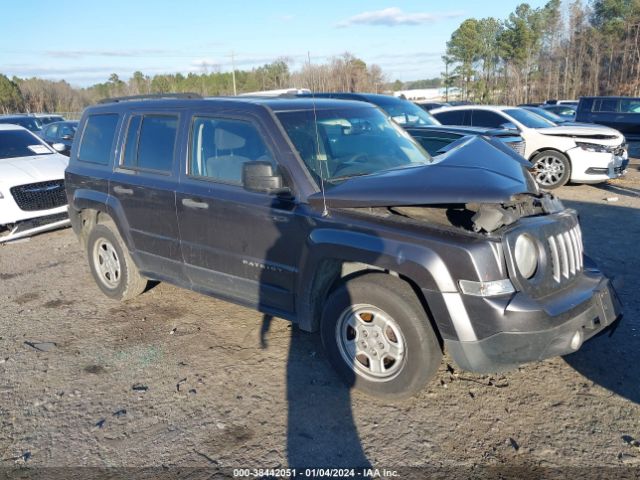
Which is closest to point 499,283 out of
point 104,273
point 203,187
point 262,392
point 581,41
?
point 262,392

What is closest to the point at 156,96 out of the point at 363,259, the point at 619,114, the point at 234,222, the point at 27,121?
the point at 234,222

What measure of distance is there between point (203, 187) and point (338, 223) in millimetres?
1353

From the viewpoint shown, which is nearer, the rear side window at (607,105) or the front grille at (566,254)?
the front grille at (566,254)

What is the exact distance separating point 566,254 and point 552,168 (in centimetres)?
819

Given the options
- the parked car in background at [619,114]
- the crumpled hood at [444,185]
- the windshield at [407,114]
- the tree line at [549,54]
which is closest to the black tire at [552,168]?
the windshield at [407,114]

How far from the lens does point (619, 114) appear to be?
17609 mm

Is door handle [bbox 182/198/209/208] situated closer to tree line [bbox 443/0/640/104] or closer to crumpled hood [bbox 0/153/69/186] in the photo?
crumpled hood [bbox 0/153/69/186]

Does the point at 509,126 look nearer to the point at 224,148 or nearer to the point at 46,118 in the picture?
the point at 224,148

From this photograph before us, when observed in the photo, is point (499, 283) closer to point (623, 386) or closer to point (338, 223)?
point (338, 223)

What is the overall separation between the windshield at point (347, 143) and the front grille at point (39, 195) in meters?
5.27

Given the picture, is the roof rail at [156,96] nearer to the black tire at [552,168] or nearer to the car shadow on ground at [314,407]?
the car shadow on ground at [314,407]

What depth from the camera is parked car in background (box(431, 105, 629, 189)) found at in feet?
33.7

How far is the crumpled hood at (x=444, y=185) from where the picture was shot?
2914mm

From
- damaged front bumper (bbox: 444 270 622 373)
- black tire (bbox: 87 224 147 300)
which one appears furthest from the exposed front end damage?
black tire (bbox: 87 224 147 300)
